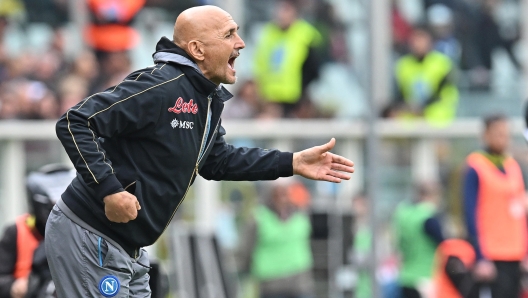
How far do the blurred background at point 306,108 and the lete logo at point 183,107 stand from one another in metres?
6.21

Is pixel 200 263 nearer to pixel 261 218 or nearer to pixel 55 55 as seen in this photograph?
pixel 261 218

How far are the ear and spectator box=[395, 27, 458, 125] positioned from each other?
9.74m

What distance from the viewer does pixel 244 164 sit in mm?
6105

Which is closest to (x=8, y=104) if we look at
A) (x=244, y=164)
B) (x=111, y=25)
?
(x=111, y=25)

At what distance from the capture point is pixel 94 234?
554 centimetres

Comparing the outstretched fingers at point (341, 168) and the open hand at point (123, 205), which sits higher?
the outstretched fingers at point (341, 168)

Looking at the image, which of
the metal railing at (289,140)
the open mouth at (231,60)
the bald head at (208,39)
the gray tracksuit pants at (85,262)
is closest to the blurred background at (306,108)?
the metal railing at (289,140)

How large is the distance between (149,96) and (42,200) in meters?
1.89

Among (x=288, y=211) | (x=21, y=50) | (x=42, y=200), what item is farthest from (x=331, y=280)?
(x=42, y=200)

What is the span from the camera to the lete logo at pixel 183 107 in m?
5.54

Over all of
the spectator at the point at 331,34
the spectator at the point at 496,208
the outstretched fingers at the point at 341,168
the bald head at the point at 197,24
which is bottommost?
the spectator at the point at 496,208

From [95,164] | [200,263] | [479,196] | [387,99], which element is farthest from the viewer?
[387,99]

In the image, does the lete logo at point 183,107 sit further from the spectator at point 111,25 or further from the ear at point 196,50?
the spectator at point 111,25

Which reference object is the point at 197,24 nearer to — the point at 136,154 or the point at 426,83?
the point at 136,154
